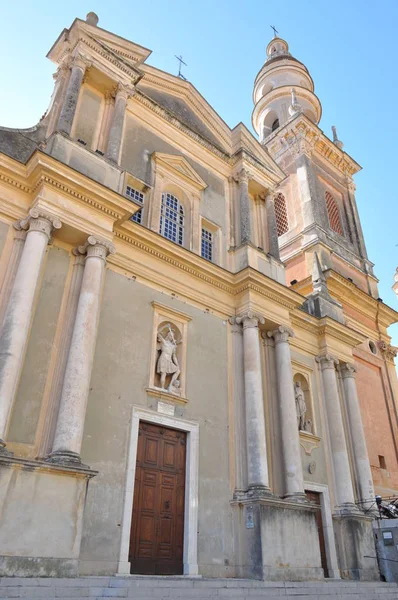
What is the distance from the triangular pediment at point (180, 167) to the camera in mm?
15422

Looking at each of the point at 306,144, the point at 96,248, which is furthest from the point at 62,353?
the point at 306,144

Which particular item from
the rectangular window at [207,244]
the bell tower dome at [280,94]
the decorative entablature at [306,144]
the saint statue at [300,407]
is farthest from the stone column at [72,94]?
the bell tower dome at [280,94]

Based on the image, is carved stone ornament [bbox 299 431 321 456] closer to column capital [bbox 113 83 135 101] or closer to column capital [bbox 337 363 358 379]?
column capital [bbox 337 363 358 379]

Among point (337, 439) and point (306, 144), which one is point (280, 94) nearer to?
point (306, 144)

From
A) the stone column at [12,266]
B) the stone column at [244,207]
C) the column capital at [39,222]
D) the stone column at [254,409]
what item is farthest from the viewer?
the stone column at [244,207]

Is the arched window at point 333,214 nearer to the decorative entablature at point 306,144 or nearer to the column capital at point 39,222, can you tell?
the decorative entablature at point 306,144

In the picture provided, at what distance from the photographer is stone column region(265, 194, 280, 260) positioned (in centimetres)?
1709

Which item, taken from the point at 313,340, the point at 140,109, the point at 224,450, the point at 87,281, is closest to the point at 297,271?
the point at 313,340

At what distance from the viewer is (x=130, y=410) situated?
1111 cm

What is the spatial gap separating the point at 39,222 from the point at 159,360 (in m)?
4.32

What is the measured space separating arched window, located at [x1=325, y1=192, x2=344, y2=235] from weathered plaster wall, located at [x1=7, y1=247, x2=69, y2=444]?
18118mm

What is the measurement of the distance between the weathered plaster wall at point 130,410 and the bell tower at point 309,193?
10.00 m

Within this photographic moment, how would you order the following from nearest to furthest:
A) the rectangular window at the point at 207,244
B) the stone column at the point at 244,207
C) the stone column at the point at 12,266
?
1. the stone column at the point at 12,266
2. the rectangular window at the point at 207,244
3. the stone column at the point at 244,207

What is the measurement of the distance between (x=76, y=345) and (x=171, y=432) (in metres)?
3.40
